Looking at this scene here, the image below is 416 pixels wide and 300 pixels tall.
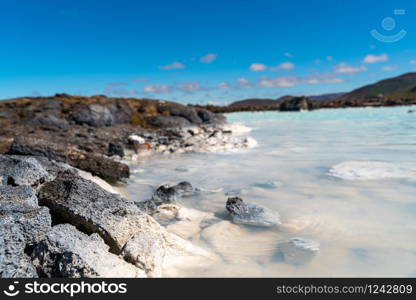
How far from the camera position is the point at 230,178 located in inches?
287

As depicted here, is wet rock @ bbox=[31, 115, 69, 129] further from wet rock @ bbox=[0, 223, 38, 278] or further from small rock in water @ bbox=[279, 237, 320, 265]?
small rock in water @ bbox=[279, 237, 320, 265]

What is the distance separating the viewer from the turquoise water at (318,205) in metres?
3.19

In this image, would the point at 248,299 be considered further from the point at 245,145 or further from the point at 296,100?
the point at 296,100

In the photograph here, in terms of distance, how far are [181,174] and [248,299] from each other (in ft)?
18.9

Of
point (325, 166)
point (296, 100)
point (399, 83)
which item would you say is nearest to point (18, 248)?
point (325, 166)

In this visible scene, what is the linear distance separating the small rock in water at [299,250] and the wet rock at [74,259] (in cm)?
162

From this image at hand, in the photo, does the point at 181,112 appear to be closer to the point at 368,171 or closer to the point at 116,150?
the point at 116,150

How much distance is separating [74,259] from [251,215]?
2.59 m

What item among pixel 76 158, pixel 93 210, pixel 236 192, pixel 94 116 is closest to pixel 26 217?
pixel 93 210

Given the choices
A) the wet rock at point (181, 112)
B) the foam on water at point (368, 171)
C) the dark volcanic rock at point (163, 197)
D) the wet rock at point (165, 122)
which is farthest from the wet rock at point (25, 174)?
the wet rock at point (181, 112)

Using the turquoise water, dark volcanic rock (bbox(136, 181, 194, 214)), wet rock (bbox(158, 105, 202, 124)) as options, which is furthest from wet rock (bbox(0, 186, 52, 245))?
wet rock (bbox(158, 105, 202, 124))

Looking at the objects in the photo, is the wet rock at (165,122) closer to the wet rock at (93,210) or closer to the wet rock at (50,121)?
the wet rock at (50,121)

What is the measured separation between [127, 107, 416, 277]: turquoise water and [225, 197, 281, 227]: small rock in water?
150mm

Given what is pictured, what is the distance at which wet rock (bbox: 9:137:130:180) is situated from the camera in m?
7.27
